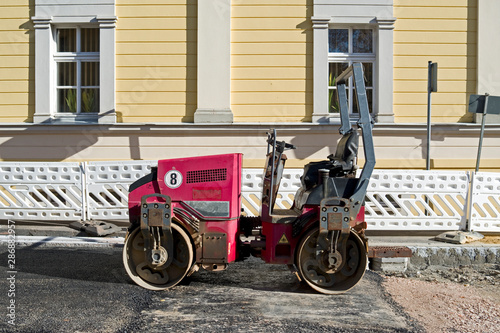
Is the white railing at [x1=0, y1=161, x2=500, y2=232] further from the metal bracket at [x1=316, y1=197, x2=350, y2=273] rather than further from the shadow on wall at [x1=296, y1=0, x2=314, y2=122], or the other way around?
the metal bracket at [x1=316, y1=197, x2=350, y2=273]

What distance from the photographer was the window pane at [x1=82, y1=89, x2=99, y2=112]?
38.2 feet

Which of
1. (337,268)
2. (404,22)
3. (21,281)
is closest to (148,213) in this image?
(21,281)

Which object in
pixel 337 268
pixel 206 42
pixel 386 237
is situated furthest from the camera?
pixel 206 42

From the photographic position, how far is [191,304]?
5.16 meters

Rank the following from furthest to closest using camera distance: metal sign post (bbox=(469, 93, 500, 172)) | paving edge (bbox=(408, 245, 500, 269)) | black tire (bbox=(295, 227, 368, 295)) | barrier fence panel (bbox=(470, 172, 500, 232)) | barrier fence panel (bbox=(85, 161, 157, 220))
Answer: metal sign post (bbox=(469, 93, 500, 172))
barrier fence panel (bbox=(85, 161, 157, 220))
barrier fence panel (bbox=(470, 172, 500, 232))
paving edge (bbox=(408, 245, 500, 269))
black tire (bbox=(295, 227, 368, 295))

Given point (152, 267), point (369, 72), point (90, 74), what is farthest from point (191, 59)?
point (152, 267)

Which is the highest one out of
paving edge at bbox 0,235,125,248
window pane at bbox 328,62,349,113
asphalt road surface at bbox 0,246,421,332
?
window pane at bbox 328,62,349,113

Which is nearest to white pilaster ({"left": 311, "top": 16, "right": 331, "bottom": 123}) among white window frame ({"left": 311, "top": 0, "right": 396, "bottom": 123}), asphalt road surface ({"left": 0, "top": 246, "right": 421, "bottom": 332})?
white window frame ({"left": 311, "top": 0, "right": 396, "bottom": 123})

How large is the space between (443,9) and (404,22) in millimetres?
850

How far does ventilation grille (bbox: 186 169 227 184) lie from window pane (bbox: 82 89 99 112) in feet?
21.6

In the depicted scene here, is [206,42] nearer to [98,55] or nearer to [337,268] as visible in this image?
[98,55]

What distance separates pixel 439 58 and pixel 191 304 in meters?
8.33

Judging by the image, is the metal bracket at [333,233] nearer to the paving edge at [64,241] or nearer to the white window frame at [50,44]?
the paving edge at [64,241]

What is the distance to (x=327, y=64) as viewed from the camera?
36.6ft
